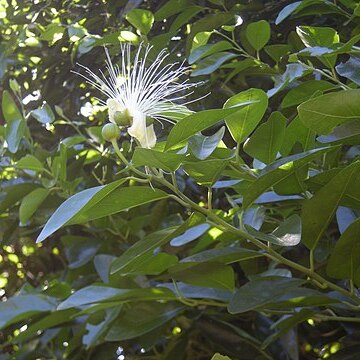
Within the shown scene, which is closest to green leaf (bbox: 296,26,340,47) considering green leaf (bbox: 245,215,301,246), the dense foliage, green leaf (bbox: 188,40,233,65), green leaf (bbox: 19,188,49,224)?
the dense foliage

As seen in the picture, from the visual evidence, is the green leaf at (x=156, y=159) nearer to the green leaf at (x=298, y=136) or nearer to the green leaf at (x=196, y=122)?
the green leaf at (x=196, y=122)

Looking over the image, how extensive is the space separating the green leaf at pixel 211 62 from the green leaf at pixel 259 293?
0.34m

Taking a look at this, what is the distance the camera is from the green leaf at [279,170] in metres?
0.65

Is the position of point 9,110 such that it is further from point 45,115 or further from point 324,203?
point 324,203

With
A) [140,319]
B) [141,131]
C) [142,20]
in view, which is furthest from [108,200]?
[142,20]

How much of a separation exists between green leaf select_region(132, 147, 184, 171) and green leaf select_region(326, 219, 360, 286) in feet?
0.77

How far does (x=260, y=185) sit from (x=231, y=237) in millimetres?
262

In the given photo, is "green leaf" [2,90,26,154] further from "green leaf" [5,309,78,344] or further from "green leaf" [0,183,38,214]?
"green leaf" [5,309,78,344]

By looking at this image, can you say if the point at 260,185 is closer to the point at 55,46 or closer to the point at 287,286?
the point at 287,286

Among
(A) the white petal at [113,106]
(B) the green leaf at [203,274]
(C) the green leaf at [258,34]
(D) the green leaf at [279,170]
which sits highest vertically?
(C) the green leaf at [258,34]

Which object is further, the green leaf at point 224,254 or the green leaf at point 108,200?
the green leaf at point 224,254

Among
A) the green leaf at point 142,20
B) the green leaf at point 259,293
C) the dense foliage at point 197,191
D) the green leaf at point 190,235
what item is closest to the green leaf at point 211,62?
the dense foliage at point 197,191

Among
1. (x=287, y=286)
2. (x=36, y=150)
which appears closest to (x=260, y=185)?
(x=287, y=286)

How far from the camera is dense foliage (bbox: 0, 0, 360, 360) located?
686 mm
